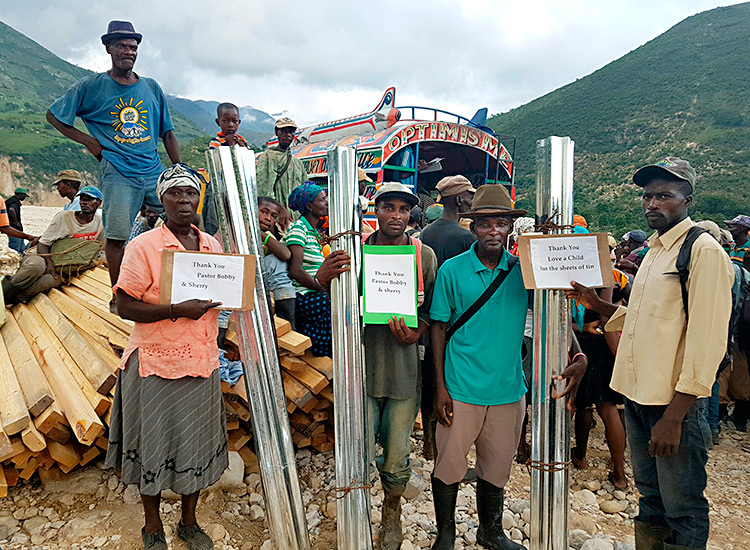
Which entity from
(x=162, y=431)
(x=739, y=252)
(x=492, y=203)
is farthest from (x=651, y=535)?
(x=739, y=252)

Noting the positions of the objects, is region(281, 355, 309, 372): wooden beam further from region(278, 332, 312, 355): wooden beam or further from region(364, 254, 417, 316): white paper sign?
region(364, 254, 417, 316): white paper sign

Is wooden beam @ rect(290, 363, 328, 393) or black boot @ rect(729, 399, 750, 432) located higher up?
wooden beam @ rect(290, 363, 328, 393)

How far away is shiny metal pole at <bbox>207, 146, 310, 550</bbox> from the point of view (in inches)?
96.0

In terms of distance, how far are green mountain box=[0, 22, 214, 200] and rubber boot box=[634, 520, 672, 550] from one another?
244 inches

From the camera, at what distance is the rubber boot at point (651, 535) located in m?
2.37

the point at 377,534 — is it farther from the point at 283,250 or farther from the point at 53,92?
the point at 53,92

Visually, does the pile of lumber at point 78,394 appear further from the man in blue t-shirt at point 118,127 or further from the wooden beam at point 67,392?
the man in blue t-shirt at point 118,127

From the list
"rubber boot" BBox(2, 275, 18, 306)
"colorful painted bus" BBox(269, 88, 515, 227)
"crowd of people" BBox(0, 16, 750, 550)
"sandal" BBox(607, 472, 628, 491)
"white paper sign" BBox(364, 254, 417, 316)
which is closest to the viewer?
"crowd of people" BBox(0, 16, 750, 550)

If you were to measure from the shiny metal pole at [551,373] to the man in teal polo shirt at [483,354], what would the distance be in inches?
3.6

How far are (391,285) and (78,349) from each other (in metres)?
2.71

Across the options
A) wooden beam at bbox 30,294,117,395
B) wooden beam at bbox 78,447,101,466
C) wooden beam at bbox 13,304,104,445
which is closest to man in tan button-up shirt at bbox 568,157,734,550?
wooden beam at bbox 13,304,104,445

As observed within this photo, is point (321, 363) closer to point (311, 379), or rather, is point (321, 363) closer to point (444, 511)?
point (311, 379)

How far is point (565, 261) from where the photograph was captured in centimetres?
216

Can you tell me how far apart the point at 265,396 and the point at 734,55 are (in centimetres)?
5868
